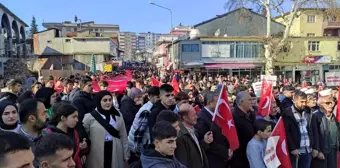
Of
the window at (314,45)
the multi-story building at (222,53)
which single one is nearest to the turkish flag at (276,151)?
the multi-story building at (222,53)

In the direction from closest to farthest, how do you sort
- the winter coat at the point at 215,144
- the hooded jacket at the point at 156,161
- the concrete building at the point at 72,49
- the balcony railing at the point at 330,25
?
the hooded jacket at the point at 156,161, the winter coat at the point at 215,144, the balcony railing at the point at 330,25, the concrete building at the point at 72,49

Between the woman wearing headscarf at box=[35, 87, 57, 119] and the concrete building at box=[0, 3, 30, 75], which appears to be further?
the concrete building at box=[0, 3, 30, 75]

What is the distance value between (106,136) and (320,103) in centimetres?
419

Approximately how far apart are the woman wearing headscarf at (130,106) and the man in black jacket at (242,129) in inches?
95.5

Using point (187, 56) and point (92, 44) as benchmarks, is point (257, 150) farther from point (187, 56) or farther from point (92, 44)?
point (92, 44)

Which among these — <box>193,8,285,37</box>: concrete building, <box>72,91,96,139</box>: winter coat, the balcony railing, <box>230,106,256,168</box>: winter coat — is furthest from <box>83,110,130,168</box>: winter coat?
the balcony railing

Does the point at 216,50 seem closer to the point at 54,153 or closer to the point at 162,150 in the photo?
the point at 162,150

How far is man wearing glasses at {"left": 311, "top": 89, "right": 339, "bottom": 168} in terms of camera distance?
6547mm

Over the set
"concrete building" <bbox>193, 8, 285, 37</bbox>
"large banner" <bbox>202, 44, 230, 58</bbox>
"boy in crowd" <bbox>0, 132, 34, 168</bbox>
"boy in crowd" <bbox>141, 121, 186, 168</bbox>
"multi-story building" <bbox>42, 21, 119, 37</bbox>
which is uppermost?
"multi-story building" <bbox>42, 21, 119, 37</bbox>

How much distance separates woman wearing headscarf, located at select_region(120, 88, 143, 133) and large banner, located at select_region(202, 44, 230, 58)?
34015mm

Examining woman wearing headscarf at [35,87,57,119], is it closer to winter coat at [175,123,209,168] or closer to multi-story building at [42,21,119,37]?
winter coat at [175,123,209,168]

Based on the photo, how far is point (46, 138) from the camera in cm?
268

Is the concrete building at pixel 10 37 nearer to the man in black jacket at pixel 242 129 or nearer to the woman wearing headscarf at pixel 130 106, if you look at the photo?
the woman wearing headscarf at pixel 130 106

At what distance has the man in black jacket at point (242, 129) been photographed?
5.58 m
